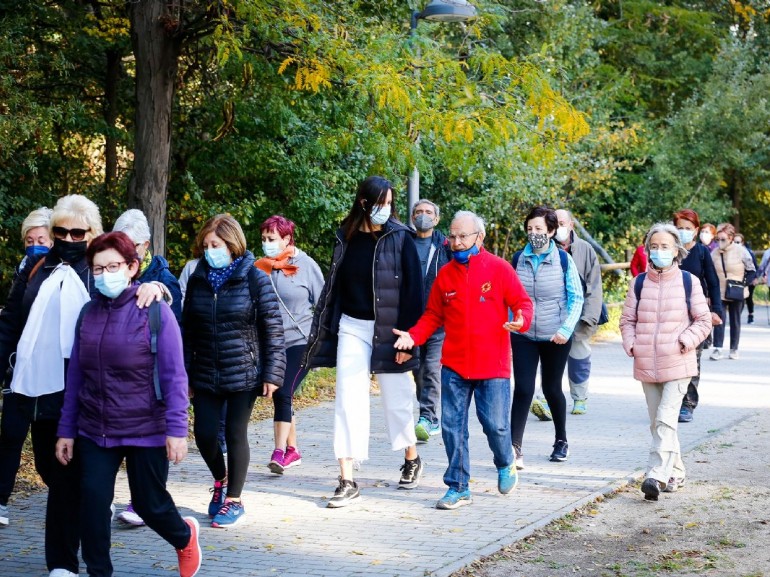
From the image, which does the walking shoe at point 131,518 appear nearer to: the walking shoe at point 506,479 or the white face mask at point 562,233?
the walking shoe at point 506,479

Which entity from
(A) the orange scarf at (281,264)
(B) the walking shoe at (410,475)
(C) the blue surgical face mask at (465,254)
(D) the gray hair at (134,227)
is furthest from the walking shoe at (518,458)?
(D) the gray hair at (134,227)

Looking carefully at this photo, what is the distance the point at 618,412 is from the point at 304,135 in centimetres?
653

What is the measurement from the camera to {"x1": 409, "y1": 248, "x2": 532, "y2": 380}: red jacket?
740 cm

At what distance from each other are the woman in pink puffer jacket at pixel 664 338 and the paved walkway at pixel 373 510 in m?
0.54

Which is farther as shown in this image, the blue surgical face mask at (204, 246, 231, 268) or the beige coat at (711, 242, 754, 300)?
the beige coat at (711, 242, 754, 300)

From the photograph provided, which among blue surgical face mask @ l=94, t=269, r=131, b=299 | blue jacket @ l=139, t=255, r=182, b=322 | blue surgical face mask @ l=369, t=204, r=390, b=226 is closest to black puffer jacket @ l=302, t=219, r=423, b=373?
blue surgical face mask @ l=369, t=204, r=390, b=226

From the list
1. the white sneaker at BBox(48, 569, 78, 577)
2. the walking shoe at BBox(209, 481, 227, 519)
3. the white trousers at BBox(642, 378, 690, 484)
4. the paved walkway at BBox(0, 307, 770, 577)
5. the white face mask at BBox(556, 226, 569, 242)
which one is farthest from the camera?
the white face mask at BBox(556, 226, 569, 242)

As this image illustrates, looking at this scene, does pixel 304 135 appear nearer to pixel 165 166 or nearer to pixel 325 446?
pixel 165 166

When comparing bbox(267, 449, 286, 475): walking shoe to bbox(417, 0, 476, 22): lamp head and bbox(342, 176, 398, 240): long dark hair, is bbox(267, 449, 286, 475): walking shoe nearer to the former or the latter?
bbox(342, 176, 398, 240): long dark hair

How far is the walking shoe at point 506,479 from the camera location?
7715 mm

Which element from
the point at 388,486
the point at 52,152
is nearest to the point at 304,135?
the point at 52,152

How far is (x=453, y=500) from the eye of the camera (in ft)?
24.5

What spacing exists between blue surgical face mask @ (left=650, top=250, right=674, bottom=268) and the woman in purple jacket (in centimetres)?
379

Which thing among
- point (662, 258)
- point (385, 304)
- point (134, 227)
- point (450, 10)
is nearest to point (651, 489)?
point (662, 258)
